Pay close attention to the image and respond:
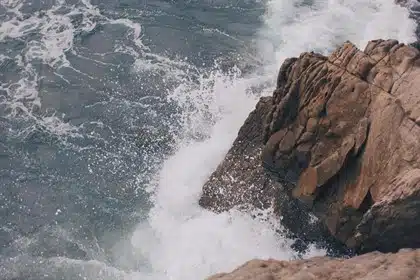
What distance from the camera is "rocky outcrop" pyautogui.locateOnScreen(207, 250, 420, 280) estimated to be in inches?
683

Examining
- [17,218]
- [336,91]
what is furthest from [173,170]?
[336,91]

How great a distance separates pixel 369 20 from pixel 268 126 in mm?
17439

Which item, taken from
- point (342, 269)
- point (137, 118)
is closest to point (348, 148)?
point (342, 269)

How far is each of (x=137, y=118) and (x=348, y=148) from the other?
49.4 feet

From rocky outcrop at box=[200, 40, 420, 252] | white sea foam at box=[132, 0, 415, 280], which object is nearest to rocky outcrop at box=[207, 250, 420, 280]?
rocky outcrop at box=[200, 40, 420, 252]

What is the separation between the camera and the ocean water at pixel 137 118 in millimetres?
27734

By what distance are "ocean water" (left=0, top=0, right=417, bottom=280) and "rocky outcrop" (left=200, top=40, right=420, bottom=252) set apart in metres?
2.25

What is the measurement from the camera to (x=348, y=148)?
23562mm

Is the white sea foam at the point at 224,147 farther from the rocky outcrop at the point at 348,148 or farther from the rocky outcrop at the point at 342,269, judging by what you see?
the rocky outcrop at the point at 342,269

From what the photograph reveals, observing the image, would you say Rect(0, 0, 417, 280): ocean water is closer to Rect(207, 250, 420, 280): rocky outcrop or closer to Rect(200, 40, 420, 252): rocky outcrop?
Rect(200, 40, 420, 252): rocky outcrop

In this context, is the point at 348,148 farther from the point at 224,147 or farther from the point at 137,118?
the point at 137,118

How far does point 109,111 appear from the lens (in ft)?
114

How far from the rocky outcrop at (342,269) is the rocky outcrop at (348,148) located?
2.03 m

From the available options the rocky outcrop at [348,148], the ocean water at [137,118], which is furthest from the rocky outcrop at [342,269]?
the ocean water at [137,118]
